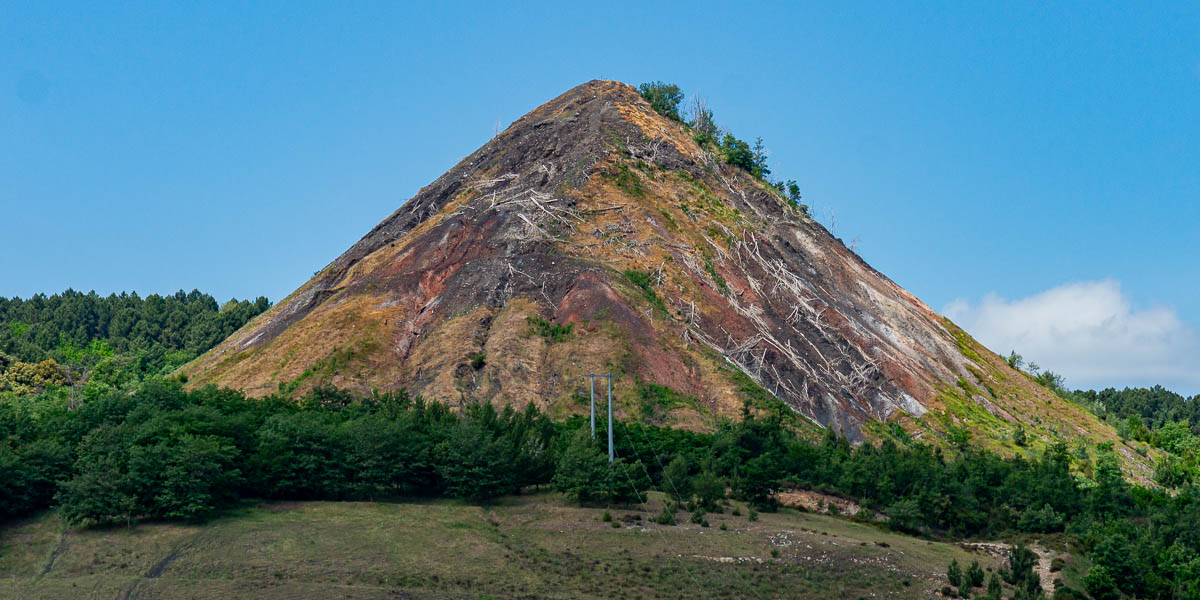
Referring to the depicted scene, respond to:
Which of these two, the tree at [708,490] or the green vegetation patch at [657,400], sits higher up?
the green vegetation patch at [657,400]

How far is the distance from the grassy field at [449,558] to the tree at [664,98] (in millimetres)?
74970

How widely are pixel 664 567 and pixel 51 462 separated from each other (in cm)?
3231

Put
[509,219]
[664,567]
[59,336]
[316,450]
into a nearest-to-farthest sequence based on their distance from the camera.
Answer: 1. [664,567]
2. [316,450]
3. [509,219]
4. [59,336]

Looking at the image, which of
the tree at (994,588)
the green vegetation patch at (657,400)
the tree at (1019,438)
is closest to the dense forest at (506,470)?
the tree at (994,588)

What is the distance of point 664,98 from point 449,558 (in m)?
86.5

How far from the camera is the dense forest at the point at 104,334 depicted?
11450cm

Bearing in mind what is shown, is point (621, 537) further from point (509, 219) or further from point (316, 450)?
point (509, 219)

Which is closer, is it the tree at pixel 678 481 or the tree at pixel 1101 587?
the tree at pixel 1101 587

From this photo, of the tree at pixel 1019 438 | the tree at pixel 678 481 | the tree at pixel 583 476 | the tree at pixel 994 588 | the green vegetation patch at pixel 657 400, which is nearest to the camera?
the tree at pixel 994 588

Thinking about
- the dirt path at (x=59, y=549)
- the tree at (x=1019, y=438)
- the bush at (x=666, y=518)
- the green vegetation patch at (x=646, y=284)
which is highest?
the green vegetation patch at (x=646, y=284)

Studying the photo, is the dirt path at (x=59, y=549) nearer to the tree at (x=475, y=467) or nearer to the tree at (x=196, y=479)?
the tree at (x=196, y=479)

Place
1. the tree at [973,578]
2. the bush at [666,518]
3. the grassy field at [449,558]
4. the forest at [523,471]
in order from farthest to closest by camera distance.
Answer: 1. the bush at [666,518]
2. the forest at [523,471]
3. the tree at [973,578]
4. the grassy field at [449,558]

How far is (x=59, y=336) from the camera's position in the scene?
14988 centimetres

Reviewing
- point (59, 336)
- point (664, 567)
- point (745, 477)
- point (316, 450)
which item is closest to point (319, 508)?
point (316, 450)
